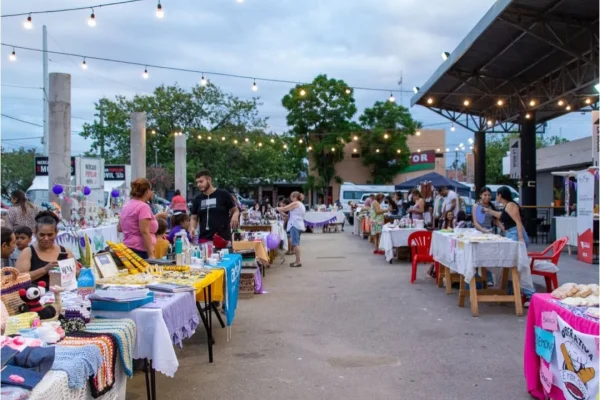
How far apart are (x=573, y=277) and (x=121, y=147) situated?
2951 cm

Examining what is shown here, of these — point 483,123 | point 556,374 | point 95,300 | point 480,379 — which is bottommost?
point 480,379

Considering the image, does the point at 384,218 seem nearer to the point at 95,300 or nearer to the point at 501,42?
the point at 501,42

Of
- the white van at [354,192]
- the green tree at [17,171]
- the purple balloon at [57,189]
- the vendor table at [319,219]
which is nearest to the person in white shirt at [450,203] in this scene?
the purple balloon at [57,189]

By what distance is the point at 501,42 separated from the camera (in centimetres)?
1309

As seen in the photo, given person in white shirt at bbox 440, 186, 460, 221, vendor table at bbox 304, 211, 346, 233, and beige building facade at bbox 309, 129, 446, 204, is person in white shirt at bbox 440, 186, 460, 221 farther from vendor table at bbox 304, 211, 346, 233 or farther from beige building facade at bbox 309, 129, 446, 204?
beige building facade at bbox 309, 129, 446, 204

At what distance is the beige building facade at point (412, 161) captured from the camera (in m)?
38.4

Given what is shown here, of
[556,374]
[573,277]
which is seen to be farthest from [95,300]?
[573,277]

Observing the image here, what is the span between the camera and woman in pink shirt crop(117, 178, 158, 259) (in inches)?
204

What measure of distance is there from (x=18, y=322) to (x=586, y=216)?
11.8 meters

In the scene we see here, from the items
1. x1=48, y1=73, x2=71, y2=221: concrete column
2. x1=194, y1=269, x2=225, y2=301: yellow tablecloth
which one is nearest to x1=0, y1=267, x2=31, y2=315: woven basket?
x1=194, y1=269, x2=225, y2=301: yellow tablecloth

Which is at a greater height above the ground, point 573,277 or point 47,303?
point 47,303

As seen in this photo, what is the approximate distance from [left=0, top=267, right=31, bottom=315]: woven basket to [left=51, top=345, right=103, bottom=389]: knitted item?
60 cm

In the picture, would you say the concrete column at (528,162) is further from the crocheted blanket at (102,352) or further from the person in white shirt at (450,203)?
the crocheted blanket at (102,352)

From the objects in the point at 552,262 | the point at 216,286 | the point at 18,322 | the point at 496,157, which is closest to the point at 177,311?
the point at 18,322
